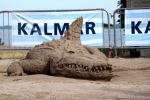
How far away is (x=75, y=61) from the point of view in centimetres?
1220

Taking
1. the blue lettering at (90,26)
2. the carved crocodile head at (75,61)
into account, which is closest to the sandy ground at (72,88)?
the carved crocodile head at (75,61)

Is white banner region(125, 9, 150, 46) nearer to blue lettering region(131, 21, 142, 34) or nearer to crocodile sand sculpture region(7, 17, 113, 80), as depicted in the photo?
blue lettering region(131, 21, 142, 34)

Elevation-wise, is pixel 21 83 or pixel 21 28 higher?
pixel 21 28

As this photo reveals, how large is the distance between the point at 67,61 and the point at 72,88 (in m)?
1.99

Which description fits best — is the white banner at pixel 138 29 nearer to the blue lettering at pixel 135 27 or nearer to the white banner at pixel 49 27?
the blue lettering at pixel 135 27

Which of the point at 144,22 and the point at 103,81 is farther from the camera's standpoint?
the point at 144,22

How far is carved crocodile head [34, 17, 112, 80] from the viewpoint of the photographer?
475 inches

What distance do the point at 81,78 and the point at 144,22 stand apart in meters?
6.52

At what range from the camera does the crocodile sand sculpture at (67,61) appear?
39.7 feet

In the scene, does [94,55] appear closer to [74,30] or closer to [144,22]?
[74,30]

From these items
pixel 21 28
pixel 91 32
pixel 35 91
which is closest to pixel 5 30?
pixel 21 28

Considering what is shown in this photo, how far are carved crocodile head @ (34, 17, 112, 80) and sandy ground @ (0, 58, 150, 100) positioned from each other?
0.69 feet

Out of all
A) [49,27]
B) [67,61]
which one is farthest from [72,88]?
[49,27]

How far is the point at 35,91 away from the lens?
981cm
